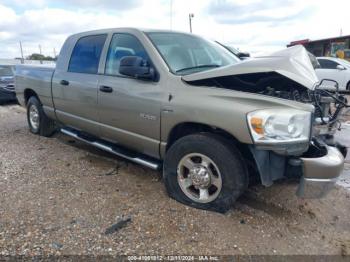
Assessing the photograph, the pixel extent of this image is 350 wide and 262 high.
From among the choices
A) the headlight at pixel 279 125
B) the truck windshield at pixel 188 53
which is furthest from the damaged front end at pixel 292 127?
the truck windshield at pixel 188 53

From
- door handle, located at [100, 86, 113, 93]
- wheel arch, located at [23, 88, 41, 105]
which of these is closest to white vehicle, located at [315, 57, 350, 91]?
wheel arch, located at [23, 88, 41, 105]

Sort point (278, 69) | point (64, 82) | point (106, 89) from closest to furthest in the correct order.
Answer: point (278, 69)
point (106, 89)
point (64, 82)

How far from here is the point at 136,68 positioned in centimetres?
327

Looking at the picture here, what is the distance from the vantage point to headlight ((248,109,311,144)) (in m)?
2.59

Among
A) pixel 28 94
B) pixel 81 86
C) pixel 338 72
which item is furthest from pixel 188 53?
pixel 338 72

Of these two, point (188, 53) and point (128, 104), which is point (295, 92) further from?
point (128, 104)

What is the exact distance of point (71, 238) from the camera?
2.71 m

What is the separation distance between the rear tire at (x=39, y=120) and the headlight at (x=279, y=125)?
4296 mm

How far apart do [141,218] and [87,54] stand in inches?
98.7

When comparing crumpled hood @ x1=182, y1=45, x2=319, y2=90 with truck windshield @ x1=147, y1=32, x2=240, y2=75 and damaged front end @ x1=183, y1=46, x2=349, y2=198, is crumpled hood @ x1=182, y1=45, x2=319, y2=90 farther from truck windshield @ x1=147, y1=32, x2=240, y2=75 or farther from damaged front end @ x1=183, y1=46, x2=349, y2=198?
truck windshield @ x1=147, y1=32, x2=240, y2=75

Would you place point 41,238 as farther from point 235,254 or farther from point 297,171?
point 297,171

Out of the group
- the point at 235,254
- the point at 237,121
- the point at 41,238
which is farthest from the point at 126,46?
the point at 235,254

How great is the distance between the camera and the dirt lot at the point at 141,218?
2623mm

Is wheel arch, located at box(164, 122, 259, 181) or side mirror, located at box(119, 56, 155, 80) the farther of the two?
side mirror, located at box(119, 56, 155, 80)
